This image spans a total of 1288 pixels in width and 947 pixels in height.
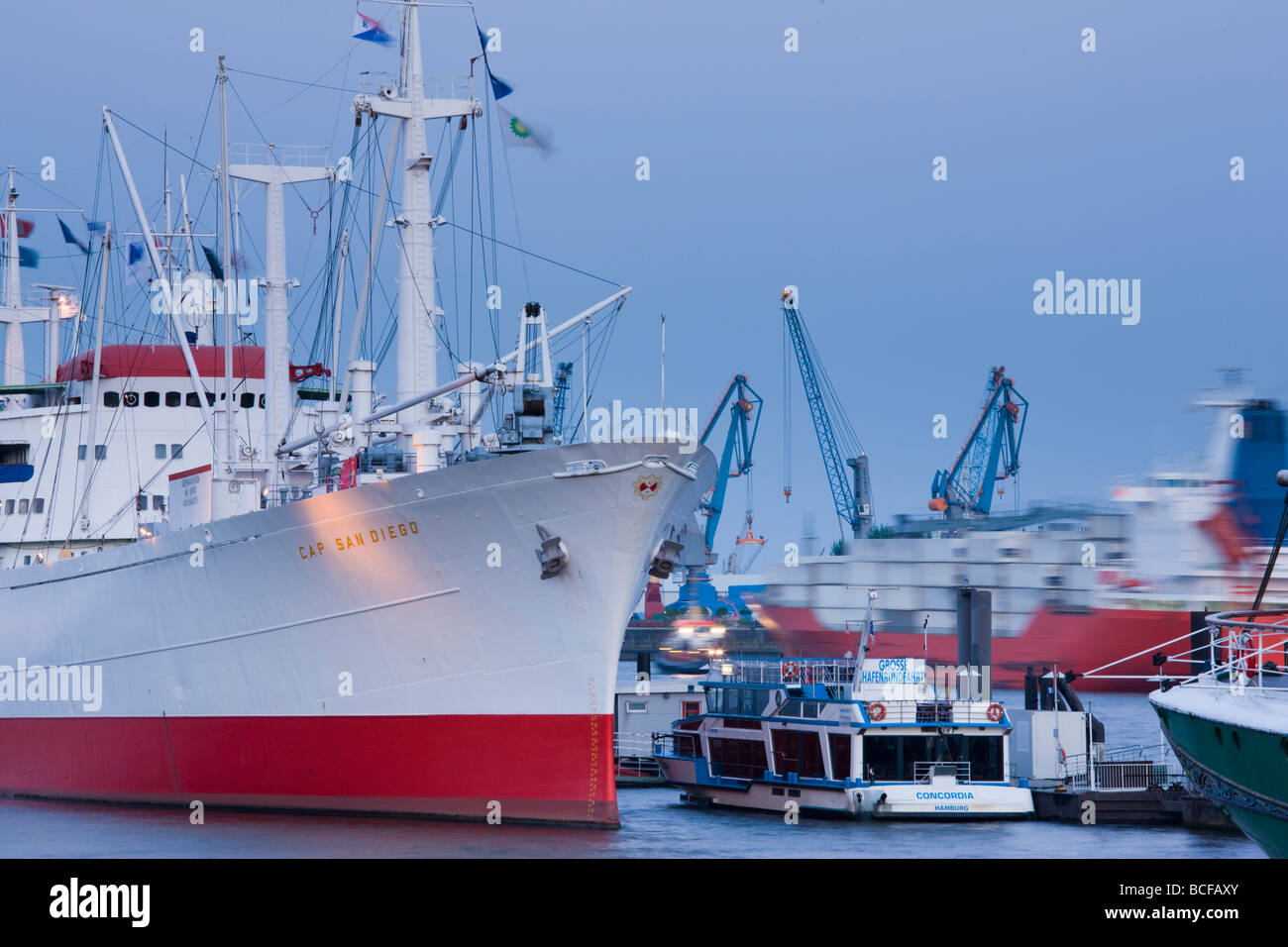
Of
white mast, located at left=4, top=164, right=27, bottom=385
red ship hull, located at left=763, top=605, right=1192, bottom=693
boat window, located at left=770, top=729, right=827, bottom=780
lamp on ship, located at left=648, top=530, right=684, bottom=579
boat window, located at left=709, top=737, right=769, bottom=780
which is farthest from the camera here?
red ship hull, located at left=763, top=605, right=1192, bottom=693

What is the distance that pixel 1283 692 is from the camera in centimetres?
1555

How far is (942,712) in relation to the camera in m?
28.7

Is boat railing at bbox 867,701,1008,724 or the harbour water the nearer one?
the harbour water

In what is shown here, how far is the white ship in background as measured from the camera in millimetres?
22969

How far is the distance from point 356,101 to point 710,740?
14.7 metres

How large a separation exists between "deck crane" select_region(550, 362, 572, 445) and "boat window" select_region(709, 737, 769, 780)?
8.20 m

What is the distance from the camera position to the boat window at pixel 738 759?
102 feet

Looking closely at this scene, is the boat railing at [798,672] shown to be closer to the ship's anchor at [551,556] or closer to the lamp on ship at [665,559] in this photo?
the lamp on ship at [665,559]

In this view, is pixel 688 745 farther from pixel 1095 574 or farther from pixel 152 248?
pixel 1095 574

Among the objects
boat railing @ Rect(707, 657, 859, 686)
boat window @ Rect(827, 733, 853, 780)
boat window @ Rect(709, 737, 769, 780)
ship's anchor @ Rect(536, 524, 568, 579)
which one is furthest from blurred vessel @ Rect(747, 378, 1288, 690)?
ship's anchor @ Rect(536, 524, 568, 579)

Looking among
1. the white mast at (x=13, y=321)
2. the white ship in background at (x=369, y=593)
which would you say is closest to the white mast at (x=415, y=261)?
the white ship in background at (x=369, y=593)

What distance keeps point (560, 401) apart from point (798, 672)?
8.53 metres

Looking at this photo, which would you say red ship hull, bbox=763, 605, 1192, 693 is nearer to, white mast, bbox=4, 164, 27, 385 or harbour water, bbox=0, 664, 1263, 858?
white mast, bbox=4, 164, 27, 385

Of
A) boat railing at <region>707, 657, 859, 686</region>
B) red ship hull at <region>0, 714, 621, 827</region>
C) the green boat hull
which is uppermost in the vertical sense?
the green boat hull
